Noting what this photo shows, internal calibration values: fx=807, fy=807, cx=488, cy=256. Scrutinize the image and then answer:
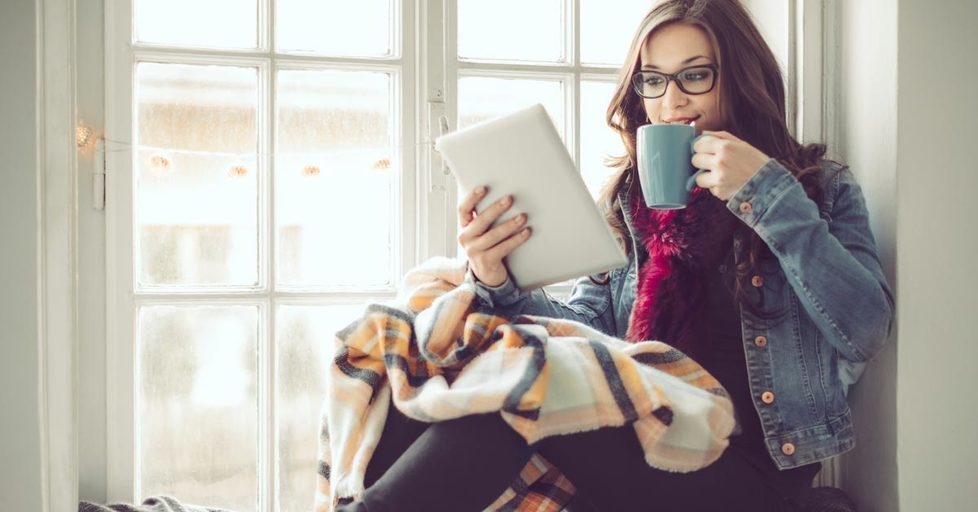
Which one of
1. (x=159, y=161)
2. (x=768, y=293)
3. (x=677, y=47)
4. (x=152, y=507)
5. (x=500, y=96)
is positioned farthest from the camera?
(x=500, y=96)

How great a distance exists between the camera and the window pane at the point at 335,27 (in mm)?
1562

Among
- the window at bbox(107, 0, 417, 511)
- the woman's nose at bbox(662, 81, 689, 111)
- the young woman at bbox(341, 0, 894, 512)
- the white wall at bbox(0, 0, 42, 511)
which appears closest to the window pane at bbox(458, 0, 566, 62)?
the window at bbox(107, 0, 417, 511)

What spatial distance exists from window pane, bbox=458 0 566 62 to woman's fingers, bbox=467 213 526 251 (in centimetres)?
65

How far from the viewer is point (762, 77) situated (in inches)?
50.4

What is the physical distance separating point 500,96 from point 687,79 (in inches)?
18.4

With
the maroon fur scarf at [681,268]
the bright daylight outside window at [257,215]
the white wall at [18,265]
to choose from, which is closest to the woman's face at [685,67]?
the maroon fur scarf at [681,268]

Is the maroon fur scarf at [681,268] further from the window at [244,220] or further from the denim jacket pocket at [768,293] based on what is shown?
the window at [244,220]

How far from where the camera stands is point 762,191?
108cm

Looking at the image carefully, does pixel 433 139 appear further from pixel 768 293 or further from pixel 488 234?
pixel 768 293

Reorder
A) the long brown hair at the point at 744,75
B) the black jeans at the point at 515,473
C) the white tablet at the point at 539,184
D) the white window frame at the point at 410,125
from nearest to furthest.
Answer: the black jeans at the point at 515,473
the white tablet at the point at 539,184
the long brown hair at the point at 744,75
the white window frame at the point at 410,125

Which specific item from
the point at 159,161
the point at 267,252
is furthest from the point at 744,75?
the point at 159,161

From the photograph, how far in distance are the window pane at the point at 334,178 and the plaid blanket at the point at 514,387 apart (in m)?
0.47

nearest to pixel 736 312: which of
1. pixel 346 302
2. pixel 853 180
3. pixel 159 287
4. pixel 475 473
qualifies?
pixel 853 180

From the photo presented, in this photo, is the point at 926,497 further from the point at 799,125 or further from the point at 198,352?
the point at 198,352
